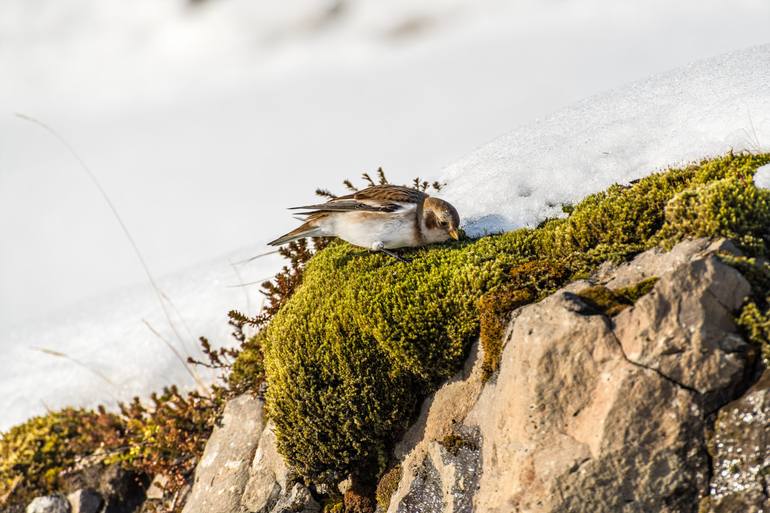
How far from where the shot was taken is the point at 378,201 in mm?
6734

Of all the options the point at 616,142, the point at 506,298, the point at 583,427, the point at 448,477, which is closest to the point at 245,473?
the point at 448,477

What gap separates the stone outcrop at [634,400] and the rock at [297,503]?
2141mm

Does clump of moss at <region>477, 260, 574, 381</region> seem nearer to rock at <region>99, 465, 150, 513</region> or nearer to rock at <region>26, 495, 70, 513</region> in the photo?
rock at <region>99, 465, 150, 513</region>

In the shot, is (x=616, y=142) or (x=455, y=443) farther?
(x=616, y=142)

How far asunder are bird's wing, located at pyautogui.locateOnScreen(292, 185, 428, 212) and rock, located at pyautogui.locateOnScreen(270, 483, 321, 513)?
2610 millimetres

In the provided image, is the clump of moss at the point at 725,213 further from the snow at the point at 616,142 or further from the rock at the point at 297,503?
the rock at the point at 297,503

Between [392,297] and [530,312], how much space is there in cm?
147

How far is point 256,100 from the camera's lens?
85.9 feet

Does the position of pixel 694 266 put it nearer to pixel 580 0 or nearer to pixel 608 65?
pixel 608 65

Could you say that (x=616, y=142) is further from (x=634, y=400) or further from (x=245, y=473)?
(x=245, y=473)

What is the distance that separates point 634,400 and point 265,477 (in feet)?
12.6

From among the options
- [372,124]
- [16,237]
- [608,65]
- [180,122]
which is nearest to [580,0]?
[608,65]

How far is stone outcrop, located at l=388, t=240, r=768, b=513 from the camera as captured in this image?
162 inches

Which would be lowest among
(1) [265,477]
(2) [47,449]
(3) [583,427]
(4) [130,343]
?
(1) [265,477]
